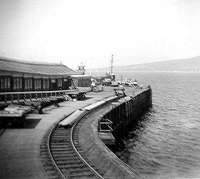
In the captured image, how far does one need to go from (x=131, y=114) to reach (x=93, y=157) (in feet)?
105

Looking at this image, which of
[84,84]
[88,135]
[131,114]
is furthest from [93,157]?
[84,84]

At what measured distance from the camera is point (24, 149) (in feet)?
61.9

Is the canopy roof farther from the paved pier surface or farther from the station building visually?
the paved pier surface

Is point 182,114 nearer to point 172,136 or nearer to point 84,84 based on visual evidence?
point 172,136

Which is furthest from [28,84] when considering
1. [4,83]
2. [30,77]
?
[4,83]

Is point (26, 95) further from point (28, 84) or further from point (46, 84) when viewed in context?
point (46, 84)

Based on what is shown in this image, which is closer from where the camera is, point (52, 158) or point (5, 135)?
point (52, 158)

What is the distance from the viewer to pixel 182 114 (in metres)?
61.0

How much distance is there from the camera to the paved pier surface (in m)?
15.0

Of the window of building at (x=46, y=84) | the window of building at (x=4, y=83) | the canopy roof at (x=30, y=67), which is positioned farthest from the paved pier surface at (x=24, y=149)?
the window of building at (x=46, y=84)

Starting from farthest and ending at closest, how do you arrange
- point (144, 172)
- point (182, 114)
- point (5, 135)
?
point (182, 114) < point (144, 172) < point (5, 135)

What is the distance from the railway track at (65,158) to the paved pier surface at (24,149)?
0.53m

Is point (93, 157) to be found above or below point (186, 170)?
above

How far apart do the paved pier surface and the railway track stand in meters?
0.53
